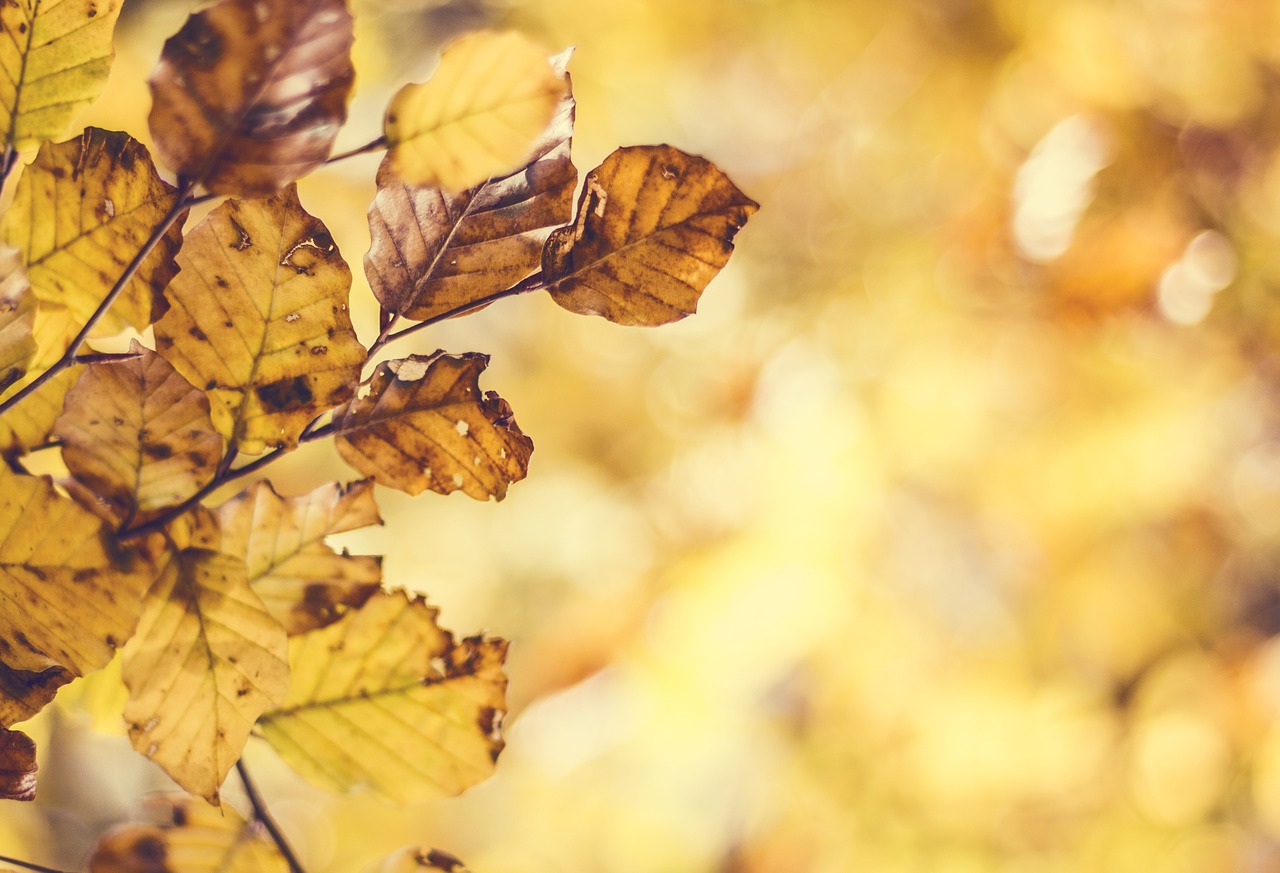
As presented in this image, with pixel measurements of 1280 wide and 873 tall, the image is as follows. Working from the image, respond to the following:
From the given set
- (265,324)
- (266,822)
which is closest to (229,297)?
(265,324)

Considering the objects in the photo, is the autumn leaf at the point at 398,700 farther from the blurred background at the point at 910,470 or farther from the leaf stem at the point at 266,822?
the blurred background at the point at 910,470

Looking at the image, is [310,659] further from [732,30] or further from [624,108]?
[732,30]

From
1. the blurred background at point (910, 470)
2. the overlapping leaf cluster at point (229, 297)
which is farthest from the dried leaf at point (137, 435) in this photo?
the blurred background at point (910, 470)

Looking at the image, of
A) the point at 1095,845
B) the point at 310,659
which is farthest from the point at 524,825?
the point at 310,659

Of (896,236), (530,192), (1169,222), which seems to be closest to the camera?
(530,192)

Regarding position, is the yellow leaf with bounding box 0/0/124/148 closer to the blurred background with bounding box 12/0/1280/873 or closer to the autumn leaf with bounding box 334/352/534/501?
the autumn leaf with bounding box 334/352/534/501
